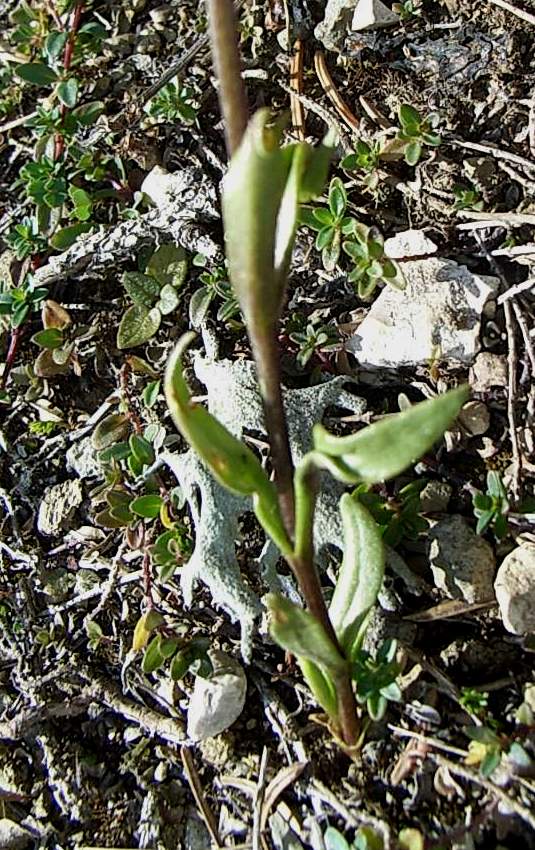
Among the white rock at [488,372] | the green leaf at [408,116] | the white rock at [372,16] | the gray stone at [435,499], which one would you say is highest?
the white rock at [372,16]

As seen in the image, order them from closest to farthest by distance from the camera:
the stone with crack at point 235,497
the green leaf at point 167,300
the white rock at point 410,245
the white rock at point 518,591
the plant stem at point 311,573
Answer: the plant stem at point 311,573, the white rock at point 518,591, the stone with crack at point 235,497, the white rock at point 410,245, the green leaf at point 167,300

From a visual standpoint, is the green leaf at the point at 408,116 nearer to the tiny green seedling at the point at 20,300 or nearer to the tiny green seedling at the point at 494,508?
the tiny green seedling at the point at 494,508

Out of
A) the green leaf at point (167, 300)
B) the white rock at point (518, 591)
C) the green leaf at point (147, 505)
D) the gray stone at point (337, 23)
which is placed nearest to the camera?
the white rock at point (518, 591)

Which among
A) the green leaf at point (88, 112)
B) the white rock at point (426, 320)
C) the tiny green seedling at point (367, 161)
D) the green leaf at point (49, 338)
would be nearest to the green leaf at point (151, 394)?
the green leaf at point (49, 338)

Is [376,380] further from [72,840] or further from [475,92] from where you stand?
[72,840]

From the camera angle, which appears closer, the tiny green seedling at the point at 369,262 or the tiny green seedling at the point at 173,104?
the tiny green seedling at the point at 369,262

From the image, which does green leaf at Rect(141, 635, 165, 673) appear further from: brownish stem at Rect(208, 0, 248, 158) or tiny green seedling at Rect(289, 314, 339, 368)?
brownish stem at Rect(208, 0, 248, 158)
